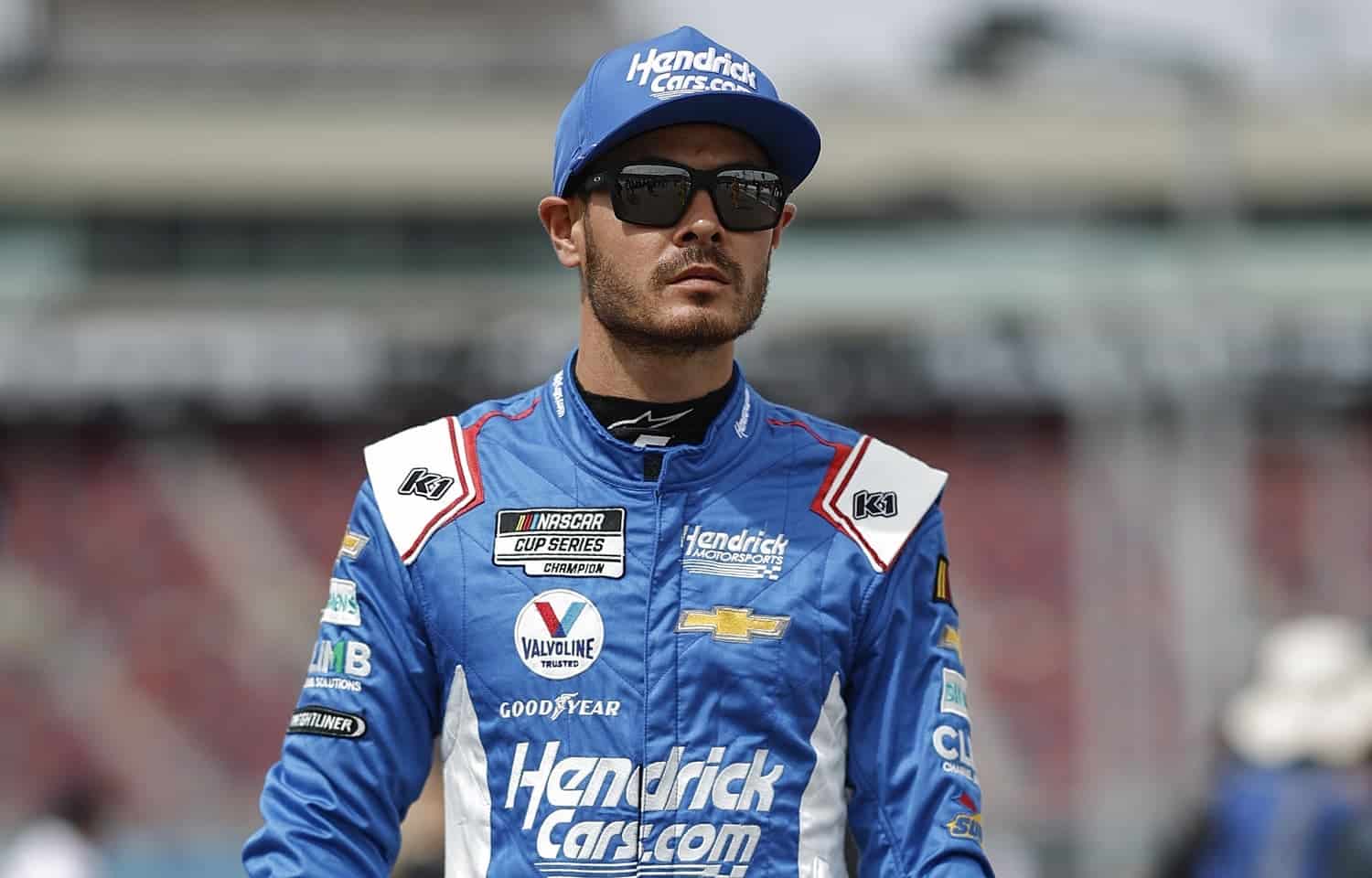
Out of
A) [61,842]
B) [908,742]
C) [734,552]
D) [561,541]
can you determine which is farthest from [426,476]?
[61,842]

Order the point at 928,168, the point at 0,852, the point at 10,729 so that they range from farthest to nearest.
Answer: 1. the point at 928,168
2. the point at 10,729
3. the point at 0,852

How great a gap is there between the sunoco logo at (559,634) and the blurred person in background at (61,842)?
8.64 m

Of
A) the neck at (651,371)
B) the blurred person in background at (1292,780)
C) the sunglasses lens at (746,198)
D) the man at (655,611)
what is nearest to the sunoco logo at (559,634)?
the man at (655,611)

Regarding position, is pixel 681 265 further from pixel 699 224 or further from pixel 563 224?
pixel 563 224

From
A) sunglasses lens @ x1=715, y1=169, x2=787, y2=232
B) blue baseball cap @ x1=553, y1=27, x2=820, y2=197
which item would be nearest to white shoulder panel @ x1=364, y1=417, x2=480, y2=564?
blue baseball cap @ x1=553, y1=27, x2=820, y2=197

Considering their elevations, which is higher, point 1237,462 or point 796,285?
point 796,285

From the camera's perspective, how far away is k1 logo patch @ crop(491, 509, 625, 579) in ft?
9.57

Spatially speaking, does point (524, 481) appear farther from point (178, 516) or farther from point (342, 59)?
point (342, 59)

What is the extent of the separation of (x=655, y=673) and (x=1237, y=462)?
32.7 m

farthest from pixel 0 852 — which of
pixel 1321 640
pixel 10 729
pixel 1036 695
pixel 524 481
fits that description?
pixel 524 481

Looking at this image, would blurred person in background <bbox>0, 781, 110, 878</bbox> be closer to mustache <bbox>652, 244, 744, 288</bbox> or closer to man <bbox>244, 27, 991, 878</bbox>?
man <bbox>244, 27, 991, 878</bbox>

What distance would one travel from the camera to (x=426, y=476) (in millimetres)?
3006

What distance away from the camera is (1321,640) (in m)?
7.51

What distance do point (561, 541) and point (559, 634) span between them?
131mm
